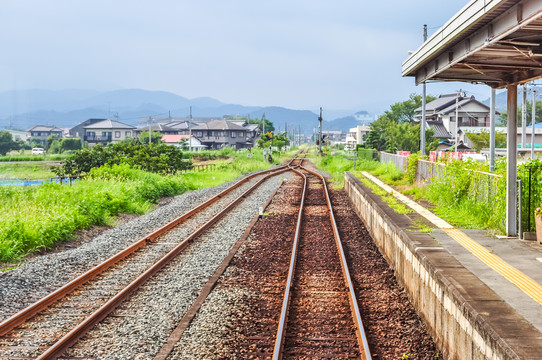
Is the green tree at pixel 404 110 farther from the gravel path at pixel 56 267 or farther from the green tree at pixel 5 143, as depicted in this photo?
the gravel path at pixel 56 267

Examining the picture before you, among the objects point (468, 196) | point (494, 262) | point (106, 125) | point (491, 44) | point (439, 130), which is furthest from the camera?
point (106, 125)

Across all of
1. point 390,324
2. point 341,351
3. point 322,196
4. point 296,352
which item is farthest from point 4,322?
point 322,196

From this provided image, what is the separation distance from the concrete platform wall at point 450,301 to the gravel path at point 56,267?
5376 mm

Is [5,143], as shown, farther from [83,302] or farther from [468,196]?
[83,302]

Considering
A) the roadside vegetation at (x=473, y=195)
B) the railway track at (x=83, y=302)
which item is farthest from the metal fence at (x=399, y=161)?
the railway track at (x=83, y=302)

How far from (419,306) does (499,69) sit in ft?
13.9

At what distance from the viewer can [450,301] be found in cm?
591

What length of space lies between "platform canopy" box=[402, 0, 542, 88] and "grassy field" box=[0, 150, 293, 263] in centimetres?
861

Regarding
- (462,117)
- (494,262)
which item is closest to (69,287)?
(494,262)

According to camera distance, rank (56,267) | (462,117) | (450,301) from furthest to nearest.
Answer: (462,117)
(56,267)
(450,301)

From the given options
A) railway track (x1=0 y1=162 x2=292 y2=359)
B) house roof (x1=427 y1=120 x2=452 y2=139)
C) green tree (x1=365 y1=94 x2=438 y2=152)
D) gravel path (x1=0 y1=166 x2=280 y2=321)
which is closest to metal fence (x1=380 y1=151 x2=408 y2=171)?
gravel path (x1=0 y1=166 x2=280 y2=321)

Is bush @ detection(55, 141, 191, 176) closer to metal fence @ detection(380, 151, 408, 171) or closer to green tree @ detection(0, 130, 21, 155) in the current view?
metal fence @ detection(380, 151, 408, 171)

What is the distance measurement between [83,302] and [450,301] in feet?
16.2

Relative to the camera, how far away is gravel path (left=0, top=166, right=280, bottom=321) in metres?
7.98
